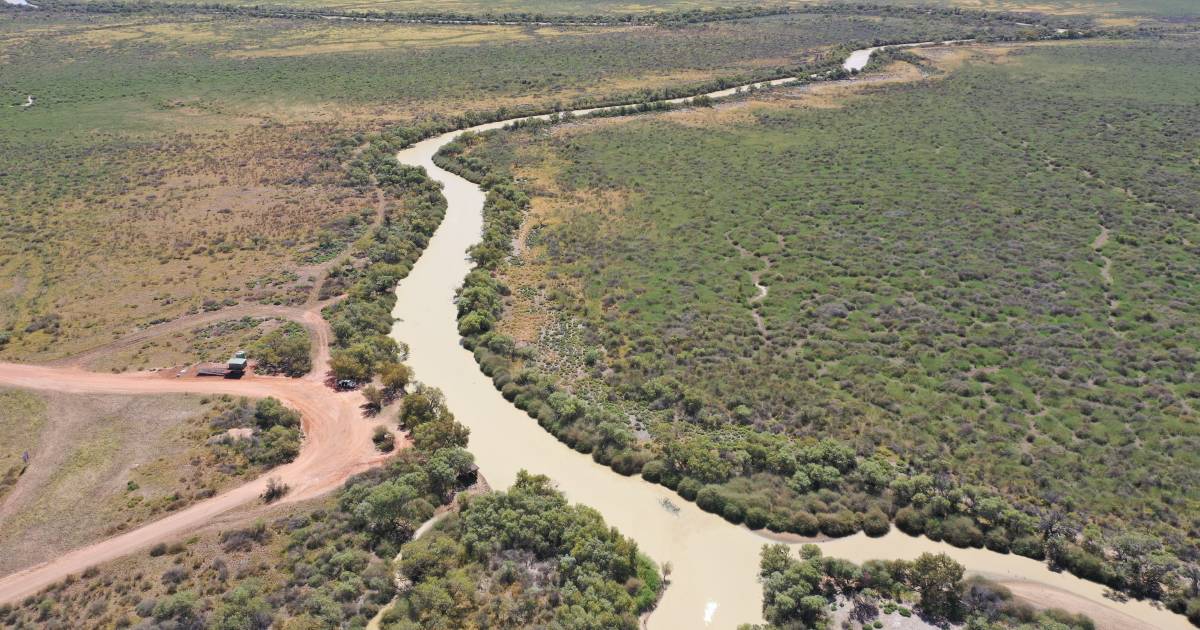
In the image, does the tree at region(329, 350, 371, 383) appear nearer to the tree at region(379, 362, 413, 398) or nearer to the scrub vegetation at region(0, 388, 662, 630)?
the tree at region(379, 362, 413, 398)

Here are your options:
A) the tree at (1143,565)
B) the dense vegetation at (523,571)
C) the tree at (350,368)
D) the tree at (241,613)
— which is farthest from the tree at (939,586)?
the tree at (350,368)

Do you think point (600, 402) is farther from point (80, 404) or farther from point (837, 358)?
point (80, 404)

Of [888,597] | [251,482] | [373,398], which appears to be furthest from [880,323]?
[251,482]

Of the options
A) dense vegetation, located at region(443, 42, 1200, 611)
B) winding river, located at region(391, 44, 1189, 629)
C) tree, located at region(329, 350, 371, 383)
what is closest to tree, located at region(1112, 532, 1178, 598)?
dense vegetation, located at region(443, 42, 1200, 611)

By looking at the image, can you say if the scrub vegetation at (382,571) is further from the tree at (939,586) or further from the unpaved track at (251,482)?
the tree at (939,586)

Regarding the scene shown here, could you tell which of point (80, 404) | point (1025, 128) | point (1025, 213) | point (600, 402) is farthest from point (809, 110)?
point (80, 404)

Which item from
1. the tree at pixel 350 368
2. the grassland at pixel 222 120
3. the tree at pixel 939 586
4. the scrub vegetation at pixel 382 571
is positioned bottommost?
the scrub vegetation at pixel 382 571

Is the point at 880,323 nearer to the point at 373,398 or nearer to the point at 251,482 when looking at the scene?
the point at 373,398
